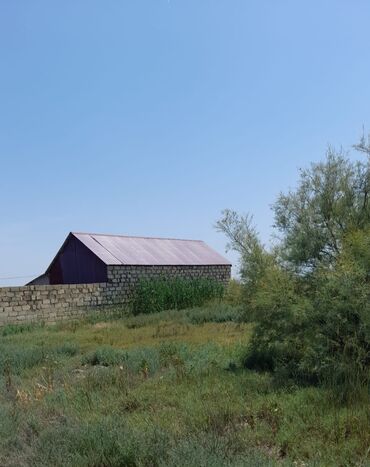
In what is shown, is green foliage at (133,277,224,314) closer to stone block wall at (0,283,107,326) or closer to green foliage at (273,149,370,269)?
stone block wall at (0,283,107,326)

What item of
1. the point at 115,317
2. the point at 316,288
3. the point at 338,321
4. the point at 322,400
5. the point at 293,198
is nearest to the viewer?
the point at 322,400

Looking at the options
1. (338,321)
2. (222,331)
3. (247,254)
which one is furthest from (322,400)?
(222,331)

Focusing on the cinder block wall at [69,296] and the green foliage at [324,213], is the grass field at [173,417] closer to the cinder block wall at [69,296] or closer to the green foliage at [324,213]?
the green foliage at [324,213]

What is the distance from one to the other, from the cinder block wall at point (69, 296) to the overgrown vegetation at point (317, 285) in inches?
509

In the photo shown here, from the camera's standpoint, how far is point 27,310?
21109 millimetres

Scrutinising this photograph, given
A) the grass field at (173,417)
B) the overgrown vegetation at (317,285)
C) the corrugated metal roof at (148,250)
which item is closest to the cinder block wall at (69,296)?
the corrugated metal roof at (148,250)

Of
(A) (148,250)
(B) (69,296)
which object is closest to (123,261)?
(A) (148,250)

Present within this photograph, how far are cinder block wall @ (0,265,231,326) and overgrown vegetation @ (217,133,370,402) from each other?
12.9 m

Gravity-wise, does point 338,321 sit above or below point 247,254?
below

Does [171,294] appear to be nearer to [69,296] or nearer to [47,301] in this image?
[69,296]

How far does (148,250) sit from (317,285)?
22326 mm

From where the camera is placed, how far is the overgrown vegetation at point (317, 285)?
22.0ft

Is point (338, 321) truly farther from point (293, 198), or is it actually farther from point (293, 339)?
point (293, 198)

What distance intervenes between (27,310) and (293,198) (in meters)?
14.5
